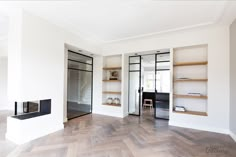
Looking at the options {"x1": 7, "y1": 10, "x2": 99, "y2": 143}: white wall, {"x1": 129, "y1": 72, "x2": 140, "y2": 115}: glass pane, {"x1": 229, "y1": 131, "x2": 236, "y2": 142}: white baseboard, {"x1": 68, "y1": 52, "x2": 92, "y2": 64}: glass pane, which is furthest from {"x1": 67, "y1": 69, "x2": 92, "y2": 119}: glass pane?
{"x1": 229, "y1": 131, "x2": 236, "y2": 142}: white baseboard

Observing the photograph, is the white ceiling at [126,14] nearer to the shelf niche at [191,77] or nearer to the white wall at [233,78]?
the white wall at [233,78]

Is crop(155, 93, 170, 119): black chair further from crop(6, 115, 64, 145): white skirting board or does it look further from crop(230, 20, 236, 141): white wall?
crop(6, 115, 64, 145): white skirting board

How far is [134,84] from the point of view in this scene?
575 cm

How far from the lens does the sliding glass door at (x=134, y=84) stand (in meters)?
5.61

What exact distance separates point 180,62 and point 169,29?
1.17 m

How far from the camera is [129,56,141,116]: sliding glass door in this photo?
561 cm

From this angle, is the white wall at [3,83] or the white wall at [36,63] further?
the white wall at [3,83]

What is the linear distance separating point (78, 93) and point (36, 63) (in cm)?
255

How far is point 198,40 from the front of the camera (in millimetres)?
3920

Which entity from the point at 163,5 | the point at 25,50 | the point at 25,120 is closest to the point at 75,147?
the point at 25,120

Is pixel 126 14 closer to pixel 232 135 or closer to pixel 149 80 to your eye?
pixel 232 135

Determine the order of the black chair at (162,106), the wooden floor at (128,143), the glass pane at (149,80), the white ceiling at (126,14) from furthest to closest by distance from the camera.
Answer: the glass pane at (149,80)
the black chair at (162,106)
the white ceiling at (126,14)
the wooden floor at (128,143)

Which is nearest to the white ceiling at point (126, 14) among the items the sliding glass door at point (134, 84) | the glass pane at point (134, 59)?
the glass pane at point (134, 59)

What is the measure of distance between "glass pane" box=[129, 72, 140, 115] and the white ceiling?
2.11 meters
